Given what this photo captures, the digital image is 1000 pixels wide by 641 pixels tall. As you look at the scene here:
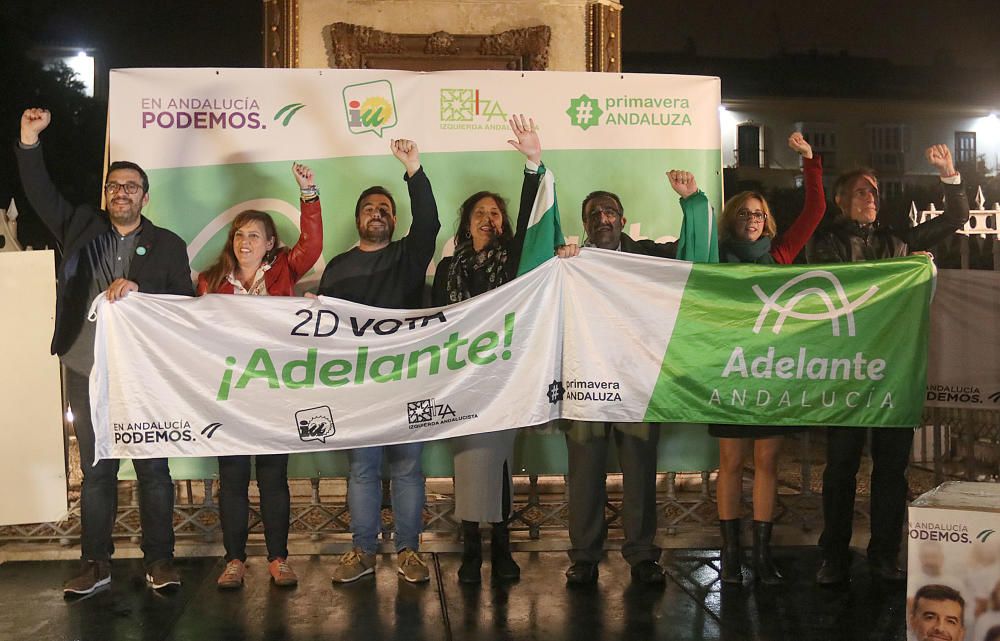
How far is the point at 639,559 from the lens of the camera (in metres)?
5.59

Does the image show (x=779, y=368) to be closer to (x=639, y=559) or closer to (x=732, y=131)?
(x=639, y=559)

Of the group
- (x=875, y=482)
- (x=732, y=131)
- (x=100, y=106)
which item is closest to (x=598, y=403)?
(x=875, y=482)

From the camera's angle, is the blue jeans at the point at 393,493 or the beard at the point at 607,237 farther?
the beard at the point at 607,237

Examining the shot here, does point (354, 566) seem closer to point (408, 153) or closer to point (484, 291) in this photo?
point (484, 291)

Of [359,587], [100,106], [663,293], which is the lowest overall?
[359,587]

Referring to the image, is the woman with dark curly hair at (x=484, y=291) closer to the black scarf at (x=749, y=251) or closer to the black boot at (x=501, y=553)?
the black boot at (x=501, y=553)

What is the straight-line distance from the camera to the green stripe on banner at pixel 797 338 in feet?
18.0

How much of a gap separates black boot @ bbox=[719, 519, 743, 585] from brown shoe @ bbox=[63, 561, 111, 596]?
330 cm

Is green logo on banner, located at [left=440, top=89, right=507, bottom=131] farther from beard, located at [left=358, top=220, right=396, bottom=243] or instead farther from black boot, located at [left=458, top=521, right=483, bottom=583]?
black boot, located at [left=458, top=521, right=483, bottom=583]

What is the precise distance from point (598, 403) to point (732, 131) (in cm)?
3159

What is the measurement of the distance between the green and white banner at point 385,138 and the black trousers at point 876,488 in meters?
1.72

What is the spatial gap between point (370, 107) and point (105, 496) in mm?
2699

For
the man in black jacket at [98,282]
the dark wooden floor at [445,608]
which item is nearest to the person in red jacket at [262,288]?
the dark wooden floor at [445,608]

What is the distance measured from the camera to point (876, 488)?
5.66m
